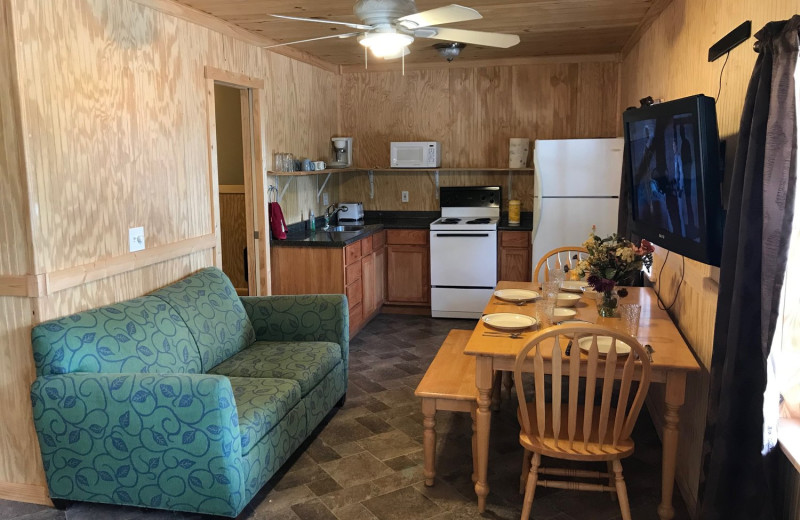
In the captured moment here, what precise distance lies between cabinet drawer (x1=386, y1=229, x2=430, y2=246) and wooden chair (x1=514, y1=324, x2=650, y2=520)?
337 cm

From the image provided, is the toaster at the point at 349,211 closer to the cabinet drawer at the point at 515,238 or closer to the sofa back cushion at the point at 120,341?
the cabinet drawer at the point at 515,238

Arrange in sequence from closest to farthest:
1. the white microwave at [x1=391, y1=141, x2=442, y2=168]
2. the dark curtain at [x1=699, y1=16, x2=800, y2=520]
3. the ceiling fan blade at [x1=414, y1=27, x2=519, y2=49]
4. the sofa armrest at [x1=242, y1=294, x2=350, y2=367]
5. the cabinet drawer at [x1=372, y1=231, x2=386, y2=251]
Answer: the dark curtain at [x1=699, y1=16, x2=800, y2=520] → the ceiling fan blade at [x1=414, y1=27, x2=519, y2=49] → the sofa armrest at [x1=242, y1=294, x2=350, y2=367] → the cabinet drawer at [x1=372, y1=231, x2=386, y2=251] → the white microwave at [x1=391, y1=141, x2=442, y2=168]

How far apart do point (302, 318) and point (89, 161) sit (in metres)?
1.39

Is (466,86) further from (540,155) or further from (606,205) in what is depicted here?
(606,205)

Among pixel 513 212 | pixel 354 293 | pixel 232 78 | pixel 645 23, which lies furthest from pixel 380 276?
pixel 645 23

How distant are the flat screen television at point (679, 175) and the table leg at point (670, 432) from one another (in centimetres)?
46

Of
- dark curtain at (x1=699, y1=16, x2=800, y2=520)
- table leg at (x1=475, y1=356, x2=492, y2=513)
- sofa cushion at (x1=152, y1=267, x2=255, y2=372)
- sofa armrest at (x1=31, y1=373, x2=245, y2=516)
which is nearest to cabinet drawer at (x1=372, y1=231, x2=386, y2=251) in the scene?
sofa cushion at (x1=152, y1=267, x2=255, y2=372)

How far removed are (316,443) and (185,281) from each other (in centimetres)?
113

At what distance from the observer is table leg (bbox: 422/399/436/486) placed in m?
2.78

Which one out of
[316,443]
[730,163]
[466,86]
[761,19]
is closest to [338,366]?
[316,443]

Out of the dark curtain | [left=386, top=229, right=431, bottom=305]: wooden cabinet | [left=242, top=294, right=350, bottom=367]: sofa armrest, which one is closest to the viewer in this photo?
the dark curtain

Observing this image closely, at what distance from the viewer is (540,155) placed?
5.24 m

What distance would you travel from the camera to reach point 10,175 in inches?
104

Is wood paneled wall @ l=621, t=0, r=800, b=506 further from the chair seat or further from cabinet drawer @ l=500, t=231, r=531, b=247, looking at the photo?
cabinet drawer @ l=500, t=231, r=531, b=247
